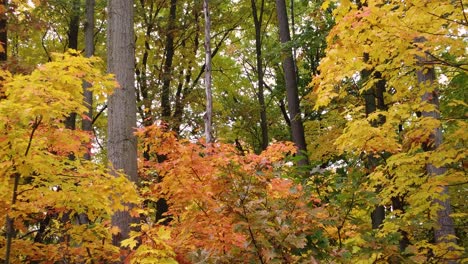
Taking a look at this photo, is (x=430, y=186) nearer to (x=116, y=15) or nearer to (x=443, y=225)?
(x=443, y=225)

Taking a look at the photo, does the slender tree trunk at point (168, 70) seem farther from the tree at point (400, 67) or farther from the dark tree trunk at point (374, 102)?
the tree at point (400, 67)

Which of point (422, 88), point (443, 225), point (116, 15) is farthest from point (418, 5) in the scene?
point (116, 15)

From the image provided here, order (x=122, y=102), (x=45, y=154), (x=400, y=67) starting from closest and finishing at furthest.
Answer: (x=45, y=154), (x=400, y=67), (x=122, y=102)

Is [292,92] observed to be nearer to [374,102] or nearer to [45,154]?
[374,102]

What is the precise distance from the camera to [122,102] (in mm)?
6598

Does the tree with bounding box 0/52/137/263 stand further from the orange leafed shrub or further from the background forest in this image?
the orange leafed shrub

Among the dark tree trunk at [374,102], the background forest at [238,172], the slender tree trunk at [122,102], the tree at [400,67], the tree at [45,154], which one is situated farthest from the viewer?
the dark tree trunk at [374,102]

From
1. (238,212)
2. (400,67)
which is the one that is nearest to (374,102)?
(400,67)

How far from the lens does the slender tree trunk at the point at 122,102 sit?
20.9ft

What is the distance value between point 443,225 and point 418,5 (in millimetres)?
3743

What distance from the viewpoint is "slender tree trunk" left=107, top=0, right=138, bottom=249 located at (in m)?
6.36

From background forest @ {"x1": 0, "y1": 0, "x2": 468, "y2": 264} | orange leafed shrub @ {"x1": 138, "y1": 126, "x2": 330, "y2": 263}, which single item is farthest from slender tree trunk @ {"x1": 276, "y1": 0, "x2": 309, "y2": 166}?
orange leafed shrub @ {"x1": 138, "y1": 126, "x2": 330, "y2": 263}

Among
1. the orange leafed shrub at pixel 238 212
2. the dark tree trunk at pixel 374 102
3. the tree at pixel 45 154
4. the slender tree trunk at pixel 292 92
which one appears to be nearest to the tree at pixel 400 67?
the orange leafed shrub at pixel 238 212

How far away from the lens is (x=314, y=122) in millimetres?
14430
